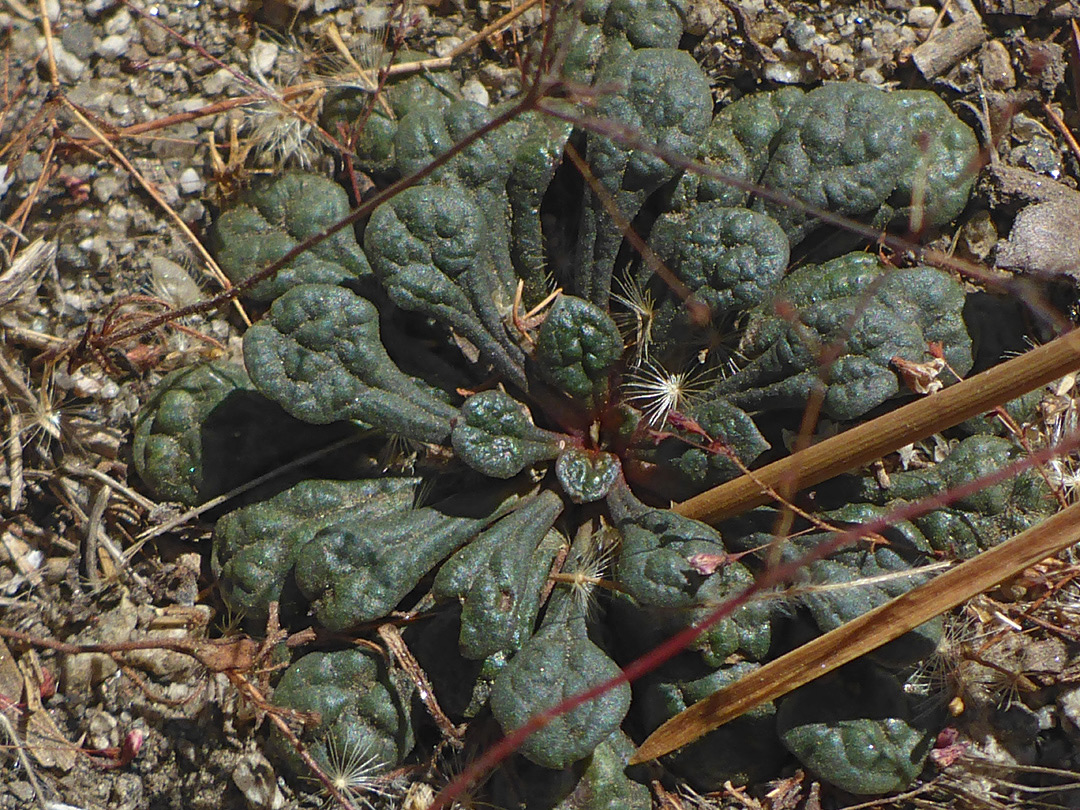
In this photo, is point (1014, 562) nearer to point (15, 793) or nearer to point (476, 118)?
point (476, 118)

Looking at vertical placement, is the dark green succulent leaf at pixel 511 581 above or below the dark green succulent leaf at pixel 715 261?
below

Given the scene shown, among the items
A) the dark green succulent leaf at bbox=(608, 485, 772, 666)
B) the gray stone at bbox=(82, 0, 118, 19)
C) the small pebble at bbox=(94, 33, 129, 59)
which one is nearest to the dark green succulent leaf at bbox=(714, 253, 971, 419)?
the dark green succulent leaf at bbox=(608, 485, 772, 666)

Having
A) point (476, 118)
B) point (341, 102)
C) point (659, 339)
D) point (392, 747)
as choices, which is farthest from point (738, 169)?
point (392, 747)

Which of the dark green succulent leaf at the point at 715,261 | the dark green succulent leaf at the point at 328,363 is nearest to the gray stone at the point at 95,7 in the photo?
the dark green succulent leaf at the point at 328,363

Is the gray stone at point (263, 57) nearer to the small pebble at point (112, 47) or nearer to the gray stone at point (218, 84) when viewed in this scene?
the gray stone at point (218, 84)

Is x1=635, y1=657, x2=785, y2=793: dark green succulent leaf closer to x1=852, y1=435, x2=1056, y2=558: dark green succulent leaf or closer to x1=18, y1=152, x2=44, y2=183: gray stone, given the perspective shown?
x1=852, y1=435, x2=1056, y2=558: dark green succulent leaf
